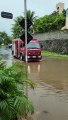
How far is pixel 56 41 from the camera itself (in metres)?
43.3

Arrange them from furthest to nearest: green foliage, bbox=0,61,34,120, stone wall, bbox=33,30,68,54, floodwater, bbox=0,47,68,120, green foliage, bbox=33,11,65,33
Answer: green foliage, bbox=33,11,65,33 → stone wall, bbox=33,30,68,54 → floodwater, bbox=0,47,68,120 → green foliage, bbox=0,61,34,120

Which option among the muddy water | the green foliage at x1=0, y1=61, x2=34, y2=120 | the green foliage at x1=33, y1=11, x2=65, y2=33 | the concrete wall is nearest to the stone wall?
the concrete wall

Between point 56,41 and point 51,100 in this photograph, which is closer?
point 51,100

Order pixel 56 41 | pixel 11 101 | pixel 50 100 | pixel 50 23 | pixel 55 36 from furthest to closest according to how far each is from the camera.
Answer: pixel 50 23 < pixel 55 36 < pixel 56 41 < pixel 50 100 < pixel 11 101

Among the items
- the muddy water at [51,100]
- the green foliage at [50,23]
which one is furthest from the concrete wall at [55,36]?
the muddy water at [51,100]

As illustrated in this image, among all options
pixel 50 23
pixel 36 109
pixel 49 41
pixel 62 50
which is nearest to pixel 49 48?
pixel 49 41

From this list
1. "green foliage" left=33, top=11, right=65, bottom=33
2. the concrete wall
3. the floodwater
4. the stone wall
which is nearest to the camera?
the floodwater

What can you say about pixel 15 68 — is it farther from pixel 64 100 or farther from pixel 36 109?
pixel 64 100

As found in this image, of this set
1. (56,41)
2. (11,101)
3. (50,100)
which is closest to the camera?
(11,101)

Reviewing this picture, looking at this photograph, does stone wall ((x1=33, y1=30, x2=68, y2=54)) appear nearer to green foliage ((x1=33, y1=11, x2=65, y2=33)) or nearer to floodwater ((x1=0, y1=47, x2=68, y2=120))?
green foliage ((x1=33, y1=11, x2=65, y2=33))

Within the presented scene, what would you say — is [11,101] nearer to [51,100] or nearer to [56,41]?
[51,100]

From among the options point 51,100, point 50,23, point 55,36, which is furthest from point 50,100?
point 50,23

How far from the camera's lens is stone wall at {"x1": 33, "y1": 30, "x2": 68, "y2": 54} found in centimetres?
3964

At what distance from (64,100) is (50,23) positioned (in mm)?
52831
